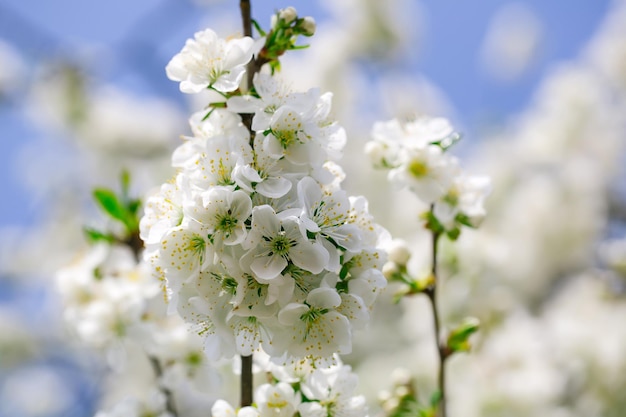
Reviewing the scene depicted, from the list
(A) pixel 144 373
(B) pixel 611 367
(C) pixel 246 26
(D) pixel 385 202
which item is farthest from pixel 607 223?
(C) pixel 246 26

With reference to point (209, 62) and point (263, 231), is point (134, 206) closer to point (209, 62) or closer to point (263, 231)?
point (209, 62)

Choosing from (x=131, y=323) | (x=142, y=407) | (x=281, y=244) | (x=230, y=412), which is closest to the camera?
(x=281, y=244)

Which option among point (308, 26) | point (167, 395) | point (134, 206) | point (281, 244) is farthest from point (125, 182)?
point (281, 244)

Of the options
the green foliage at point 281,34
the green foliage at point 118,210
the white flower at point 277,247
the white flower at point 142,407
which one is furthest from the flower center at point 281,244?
the green foliage at point 118,210

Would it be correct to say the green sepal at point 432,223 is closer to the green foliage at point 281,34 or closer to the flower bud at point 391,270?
the flower bud at point 391,270

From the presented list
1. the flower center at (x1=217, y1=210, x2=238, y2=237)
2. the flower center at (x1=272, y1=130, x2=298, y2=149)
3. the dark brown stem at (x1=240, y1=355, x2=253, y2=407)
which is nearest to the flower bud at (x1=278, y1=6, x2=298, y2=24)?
the flower center at (x1=272, y1=130, x2=298, y2=149)

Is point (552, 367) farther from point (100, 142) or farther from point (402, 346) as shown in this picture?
point (100, 142)
